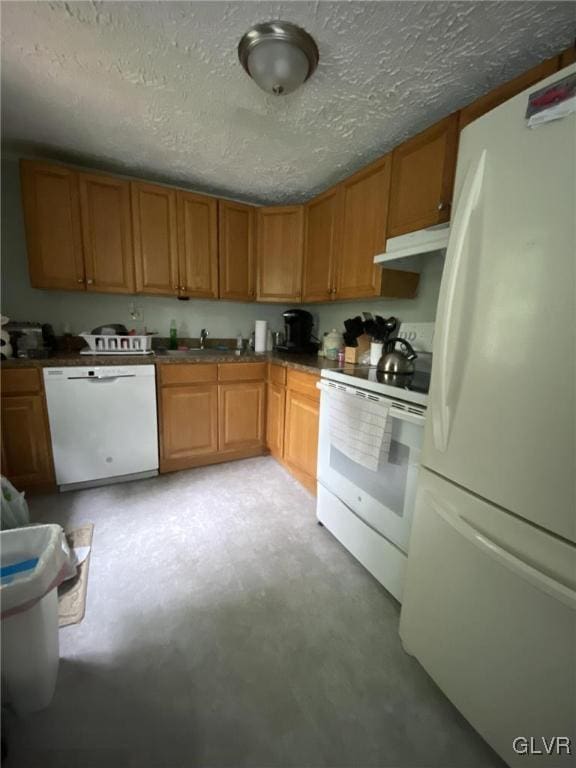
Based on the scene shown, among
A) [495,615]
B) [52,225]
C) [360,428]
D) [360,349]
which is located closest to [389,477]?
[360,428]

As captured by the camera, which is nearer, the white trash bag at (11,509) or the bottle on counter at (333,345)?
the white trash bag at (11,509)

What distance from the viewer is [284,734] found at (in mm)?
942

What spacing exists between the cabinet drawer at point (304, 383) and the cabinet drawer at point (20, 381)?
166 centimetres

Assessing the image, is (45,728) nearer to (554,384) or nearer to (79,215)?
(554,384)

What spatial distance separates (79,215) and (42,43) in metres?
1.13

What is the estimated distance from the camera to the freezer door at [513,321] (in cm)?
68

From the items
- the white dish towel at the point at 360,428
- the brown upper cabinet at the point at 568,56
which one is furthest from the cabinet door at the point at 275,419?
the brown upper cabinet at the point at 568,56

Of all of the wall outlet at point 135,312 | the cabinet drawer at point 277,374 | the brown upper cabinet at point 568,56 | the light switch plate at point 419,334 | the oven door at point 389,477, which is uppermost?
the brown upper cabinet at point 568,56

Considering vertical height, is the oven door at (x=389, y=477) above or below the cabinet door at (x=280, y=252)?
below

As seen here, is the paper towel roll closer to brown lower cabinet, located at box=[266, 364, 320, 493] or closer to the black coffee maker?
the black coffee maker

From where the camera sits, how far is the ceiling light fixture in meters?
1.11

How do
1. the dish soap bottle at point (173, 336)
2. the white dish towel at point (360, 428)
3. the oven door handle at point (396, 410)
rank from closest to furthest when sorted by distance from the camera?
1. the oven door handle at point (396, 410)
2. the white dish towel at point (360, 428)
3. the dish soap bottle at point (173, 336)

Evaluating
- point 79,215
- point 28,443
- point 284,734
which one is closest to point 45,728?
point 284,734

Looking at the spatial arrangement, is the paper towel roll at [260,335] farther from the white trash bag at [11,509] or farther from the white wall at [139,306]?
the white trash bag at [11,509]
